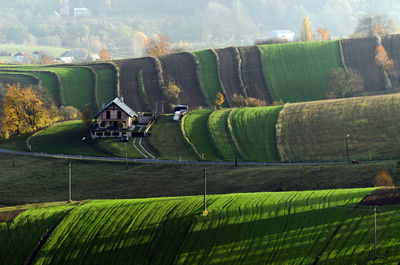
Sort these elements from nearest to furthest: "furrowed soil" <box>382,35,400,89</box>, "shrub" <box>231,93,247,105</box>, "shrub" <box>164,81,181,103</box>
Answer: "shrub" <box>231,93,247,105</box> → "shrub" <box>164,81,181,103</box> → "furrowed soil" <box>382,35,400,89</box>

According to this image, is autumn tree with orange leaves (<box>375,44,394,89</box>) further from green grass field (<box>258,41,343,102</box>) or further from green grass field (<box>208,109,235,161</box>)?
green grass field (<box>208,109,235,161</box>)

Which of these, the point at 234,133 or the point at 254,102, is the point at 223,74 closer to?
the point at 254,102

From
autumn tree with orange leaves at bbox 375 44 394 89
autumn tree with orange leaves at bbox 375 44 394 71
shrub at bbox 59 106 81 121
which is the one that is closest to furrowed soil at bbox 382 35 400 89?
autumn tree with orange leaves at bbox 375 44 394 89

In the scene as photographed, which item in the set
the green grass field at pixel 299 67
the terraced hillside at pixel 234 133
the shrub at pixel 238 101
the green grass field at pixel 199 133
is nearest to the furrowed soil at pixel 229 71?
→ the shrub at pixel 238 101

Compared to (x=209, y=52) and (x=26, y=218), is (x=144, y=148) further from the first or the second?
(x=209, y=52)

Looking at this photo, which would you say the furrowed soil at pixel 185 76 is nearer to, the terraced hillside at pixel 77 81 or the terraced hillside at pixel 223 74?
the terraced hillside at pixel 223 74

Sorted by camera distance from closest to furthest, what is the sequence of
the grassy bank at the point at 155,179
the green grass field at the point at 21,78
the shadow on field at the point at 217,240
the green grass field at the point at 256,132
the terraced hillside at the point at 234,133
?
the shadow on field at the point at 217,240
the grassy bank at the point at 155,179
the green grass field at the point at 256,132
the terraced hillside at the point at 234,133
the green grass field at the point at 21,78

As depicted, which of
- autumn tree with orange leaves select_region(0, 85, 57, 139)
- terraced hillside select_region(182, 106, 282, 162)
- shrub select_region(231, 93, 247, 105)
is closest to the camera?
terraced hillside select_region(182, 106, 282, 162)
